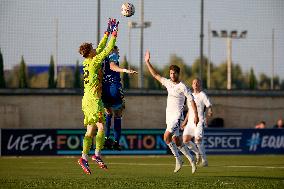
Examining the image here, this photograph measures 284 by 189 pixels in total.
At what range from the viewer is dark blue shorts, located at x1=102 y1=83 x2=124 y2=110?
2077 cm

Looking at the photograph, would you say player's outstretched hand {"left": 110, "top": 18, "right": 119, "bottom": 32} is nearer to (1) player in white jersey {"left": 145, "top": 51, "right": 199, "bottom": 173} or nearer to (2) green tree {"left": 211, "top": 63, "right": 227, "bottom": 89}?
(1) player in white jersey {"left": 145, "top": 51, "right": 199, "bottom": 173}

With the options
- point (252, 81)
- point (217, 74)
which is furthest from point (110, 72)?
point (217, 74)

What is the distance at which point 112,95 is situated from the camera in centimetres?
2088

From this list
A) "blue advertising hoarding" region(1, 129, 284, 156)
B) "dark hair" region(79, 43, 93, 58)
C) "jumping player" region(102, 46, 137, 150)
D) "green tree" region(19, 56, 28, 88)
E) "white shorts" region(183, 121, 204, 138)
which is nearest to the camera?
"dark hair" region(79, 43, 93, 58)

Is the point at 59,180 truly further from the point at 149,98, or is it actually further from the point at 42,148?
the point at 149,98

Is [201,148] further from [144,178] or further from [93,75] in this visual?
[93,75]

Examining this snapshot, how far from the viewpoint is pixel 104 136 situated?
1961 centimetres

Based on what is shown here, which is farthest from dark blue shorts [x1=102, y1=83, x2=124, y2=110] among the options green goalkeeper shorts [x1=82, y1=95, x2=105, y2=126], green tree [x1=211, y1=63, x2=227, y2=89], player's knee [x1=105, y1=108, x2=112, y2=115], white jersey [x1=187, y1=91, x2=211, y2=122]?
green tree [x1=211, y1=63, x2=227, y2=89]

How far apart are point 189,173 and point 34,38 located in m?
18.3

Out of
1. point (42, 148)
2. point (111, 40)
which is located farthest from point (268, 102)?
point (111, 40)

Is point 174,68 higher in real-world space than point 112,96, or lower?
higher

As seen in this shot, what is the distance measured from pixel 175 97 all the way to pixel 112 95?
61.6 inches

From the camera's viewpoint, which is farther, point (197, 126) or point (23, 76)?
point (23, 76)

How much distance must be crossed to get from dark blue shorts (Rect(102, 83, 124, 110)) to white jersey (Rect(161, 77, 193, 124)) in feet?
3.65
